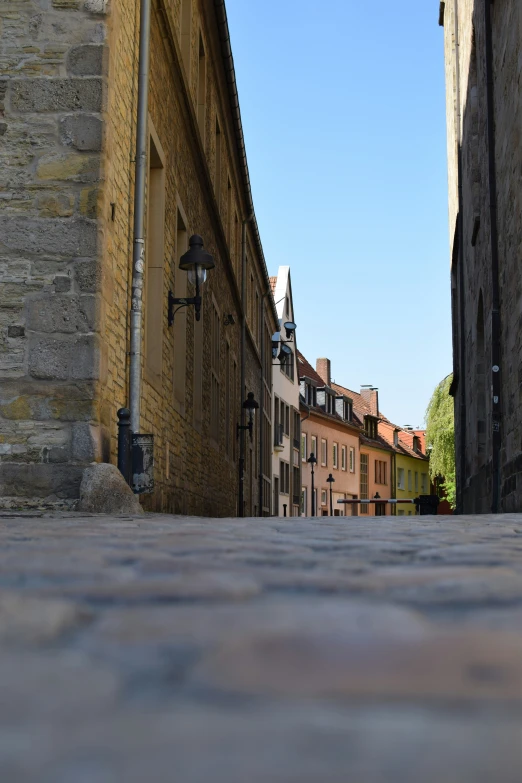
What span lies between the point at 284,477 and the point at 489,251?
27.3 meters

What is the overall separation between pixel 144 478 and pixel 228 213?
12.2 meters

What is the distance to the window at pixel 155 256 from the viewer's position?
9.55 metres

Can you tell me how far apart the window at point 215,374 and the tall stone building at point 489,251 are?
400 centimetres

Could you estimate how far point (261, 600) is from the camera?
829 millimetres

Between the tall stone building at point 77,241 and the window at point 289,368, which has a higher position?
the window at point 289,368

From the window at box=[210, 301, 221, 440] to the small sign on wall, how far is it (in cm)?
729

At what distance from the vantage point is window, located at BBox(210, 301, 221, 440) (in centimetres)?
1523

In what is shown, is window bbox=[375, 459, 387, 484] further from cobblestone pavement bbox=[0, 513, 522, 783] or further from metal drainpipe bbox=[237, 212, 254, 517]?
cobblestone pavement bbox=[0, 513, 522, 783]

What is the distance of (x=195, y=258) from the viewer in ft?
31.3

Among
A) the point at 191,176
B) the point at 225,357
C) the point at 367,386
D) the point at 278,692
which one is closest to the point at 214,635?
the point at 278,692

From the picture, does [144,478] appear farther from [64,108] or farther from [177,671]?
[177,671]

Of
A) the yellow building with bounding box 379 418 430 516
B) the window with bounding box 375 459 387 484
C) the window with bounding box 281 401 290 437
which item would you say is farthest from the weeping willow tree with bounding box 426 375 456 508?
the yellow building with bounding box 379 418 430 516

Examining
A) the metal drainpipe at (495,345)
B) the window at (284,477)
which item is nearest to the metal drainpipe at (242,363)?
the metal drainpipe at (495,345)

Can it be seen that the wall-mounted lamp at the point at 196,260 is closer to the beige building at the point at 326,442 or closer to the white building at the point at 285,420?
the white building at the point at 285,420
